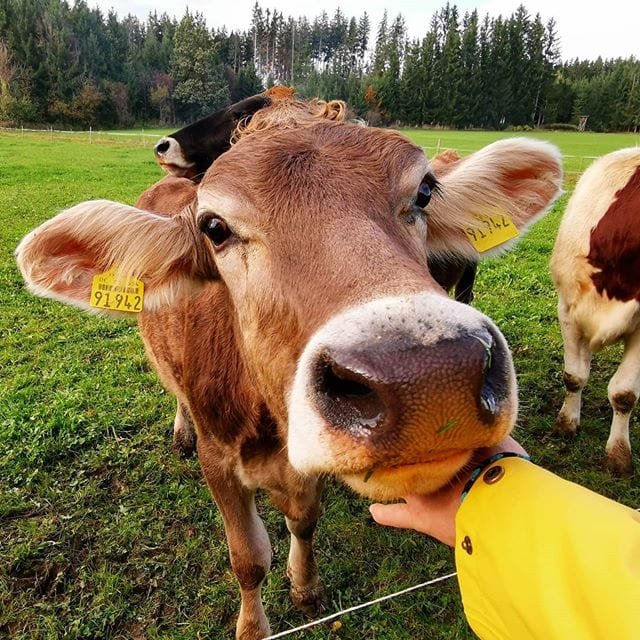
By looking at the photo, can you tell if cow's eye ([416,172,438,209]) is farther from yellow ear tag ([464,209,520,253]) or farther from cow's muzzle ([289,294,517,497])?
cow's muzzle ([289,294,517,497])

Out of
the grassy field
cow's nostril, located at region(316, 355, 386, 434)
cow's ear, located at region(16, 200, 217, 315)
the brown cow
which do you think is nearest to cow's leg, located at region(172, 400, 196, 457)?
the grassy field

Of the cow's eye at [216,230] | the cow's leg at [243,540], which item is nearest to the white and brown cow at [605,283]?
the cow's leg at [243,540]

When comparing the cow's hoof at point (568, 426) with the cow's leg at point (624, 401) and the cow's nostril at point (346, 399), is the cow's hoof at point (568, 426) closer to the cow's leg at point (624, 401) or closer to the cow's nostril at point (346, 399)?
the cow's leg at point (624, 401)

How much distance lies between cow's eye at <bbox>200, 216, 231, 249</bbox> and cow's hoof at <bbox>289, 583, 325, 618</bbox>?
2264mm

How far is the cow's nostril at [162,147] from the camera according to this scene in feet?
11.9

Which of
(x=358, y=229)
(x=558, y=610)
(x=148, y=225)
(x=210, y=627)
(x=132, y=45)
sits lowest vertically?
(x=210, y=627)

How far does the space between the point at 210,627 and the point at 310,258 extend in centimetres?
253

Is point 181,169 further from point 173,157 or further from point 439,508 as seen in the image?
point 439,508

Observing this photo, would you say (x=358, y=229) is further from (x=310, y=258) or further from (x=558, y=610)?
(x=558, y=610)

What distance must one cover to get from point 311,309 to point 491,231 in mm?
1682

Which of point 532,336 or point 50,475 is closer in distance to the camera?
point 50,475

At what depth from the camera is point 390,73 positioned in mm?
72188

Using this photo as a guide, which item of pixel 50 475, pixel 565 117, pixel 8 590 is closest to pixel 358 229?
pixel 8 590

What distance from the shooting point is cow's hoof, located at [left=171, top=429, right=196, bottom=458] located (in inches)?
175
